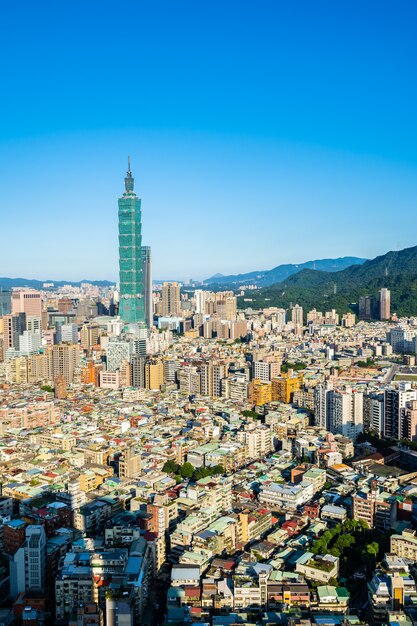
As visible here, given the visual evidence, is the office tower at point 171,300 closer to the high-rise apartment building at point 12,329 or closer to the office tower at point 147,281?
the office tower at point 147,281

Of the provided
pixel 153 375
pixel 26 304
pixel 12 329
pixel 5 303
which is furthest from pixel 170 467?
pixel 5 303

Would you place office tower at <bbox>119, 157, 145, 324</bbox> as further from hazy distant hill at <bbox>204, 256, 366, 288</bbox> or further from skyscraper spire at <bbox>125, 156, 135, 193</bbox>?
hazy distant hill at <bbox>204, 256, 366, 288</bbox>

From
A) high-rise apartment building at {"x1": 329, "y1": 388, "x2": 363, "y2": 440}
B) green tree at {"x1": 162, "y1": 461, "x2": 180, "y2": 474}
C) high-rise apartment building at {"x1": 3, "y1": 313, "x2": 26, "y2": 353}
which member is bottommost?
green tree at {"x1": 162, "y1": 461, "x2": 180, "y2": 474}

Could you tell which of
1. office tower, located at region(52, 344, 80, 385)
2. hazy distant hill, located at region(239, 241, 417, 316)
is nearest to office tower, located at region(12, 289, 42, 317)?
office tower, located at region(52, 344, 80, 385)

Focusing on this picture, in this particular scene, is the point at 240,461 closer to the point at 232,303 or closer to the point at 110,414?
the point at 110,414

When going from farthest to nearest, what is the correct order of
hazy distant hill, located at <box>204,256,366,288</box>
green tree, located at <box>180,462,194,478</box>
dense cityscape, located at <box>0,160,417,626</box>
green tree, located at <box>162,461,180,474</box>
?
hazy distant hill, located at <box>204,256,366,288</box>, green tree, located at <box>162,461,180,474</box>, green tree, located at <box>180,462,194,478</box>, dense cityscape, located at <box>0,160,417,626</box>

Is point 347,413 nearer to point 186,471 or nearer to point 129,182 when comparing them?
point 186,471
